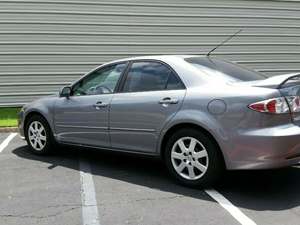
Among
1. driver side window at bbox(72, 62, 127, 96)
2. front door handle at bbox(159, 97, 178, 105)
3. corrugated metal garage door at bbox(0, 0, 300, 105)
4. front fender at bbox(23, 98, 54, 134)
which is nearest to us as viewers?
front door handle at bbox(159, 97, 178, 105)

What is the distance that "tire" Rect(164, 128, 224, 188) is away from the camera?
5.70 metres

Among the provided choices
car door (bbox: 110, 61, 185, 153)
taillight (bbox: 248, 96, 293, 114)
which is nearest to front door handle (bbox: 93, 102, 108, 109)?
car door (bbox: 110, 61, 185, 153)

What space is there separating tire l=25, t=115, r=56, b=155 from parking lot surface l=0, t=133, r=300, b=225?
11.5 inches

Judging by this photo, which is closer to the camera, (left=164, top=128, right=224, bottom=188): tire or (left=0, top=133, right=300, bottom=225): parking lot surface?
(left=0, top=133, right=300, bottom=225): parking lot surface

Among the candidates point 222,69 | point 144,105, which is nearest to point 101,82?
point 144,105

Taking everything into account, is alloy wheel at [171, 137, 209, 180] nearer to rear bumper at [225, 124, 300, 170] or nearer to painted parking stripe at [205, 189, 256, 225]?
painted parking stripe at [205, 189, 256, 225]

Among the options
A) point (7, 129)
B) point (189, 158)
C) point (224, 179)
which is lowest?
point (7, 129)

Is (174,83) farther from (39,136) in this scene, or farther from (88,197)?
(39,136)

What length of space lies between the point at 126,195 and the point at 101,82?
1.86m

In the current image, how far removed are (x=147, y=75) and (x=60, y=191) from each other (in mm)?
1727

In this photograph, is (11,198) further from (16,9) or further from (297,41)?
(297,41)

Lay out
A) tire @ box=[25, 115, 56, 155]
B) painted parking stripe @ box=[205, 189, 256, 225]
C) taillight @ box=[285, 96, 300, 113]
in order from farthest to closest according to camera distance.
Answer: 1. tire @ box=[25, 115, 56, 155]
2. taillight @ box=[285, 96, 300, 113]
3. painted parking stripe @ box=[205, 189, 256, 225]

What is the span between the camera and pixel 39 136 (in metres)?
7.82

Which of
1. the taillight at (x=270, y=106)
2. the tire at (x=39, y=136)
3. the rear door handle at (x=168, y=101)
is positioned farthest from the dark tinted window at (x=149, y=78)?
the tire at (x=39, y=136)
